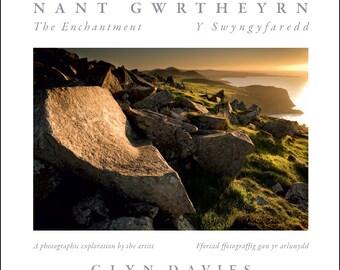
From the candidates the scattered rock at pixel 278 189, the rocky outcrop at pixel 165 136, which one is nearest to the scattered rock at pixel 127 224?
the rocky outcrop at pixel 165 136

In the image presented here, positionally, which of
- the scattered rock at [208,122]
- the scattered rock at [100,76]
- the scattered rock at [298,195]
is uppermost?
the scattered rock at [100,76]

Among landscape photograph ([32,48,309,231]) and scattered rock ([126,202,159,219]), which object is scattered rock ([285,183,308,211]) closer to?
landscape photograph ([32,48,309,231])

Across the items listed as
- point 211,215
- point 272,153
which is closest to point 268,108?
point 272,153

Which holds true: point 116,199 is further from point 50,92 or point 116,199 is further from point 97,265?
point 50,92

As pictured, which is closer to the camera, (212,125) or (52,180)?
(52,180)

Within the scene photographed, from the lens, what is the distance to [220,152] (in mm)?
10203

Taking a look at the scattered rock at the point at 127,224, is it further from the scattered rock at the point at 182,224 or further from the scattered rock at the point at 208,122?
the scattered rock at the point at 208,122

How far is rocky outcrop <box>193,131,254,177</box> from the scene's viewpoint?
33.4 ft

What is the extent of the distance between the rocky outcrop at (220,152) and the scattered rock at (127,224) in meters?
4.08

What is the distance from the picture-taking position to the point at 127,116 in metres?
10.4

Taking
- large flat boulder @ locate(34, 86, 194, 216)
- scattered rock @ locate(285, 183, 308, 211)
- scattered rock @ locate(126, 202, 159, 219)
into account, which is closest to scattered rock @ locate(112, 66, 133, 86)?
large flat boulder @ locate(34, 86, 194, 216)

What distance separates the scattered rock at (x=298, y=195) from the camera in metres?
10.7

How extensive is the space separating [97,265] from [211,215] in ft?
10.9

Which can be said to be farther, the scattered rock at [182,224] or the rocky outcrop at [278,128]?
the rocky outcrop at [278,128]
